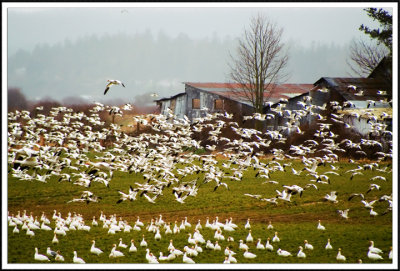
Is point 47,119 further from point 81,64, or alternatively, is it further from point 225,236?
point 225,236

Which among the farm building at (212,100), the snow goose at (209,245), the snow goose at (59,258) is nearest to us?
the snow goose at (59,258)

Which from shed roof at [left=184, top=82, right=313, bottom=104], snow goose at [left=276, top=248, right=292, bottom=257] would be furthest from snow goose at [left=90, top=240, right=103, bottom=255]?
shed roof at [left=184, top=82, right=313, bottom=104]

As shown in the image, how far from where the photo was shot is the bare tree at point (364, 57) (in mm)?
31625

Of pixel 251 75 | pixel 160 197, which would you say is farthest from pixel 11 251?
pixel 251 75

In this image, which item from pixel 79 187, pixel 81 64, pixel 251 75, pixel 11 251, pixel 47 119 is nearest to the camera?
pixel 11 251

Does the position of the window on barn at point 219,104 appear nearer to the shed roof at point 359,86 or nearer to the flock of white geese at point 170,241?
the shed roof at point 359,86

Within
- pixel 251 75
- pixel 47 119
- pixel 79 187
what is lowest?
pixel 79 187

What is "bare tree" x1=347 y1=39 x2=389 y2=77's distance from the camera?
31625 mm

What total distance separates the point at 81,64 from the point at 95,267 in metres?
16.8

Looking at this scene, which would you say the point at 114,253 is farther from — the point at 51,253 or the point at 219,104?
the point at 219,104

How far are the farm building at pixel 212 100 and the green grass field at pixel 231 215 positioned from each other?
9830mm

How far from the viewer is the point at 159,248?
13898mm

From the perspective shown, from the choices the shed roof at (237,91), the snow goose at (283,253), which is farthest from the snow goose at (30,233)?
the shed roof at (237,91)

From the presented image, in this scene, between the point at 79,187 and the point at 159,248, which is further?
the point at 79,187
